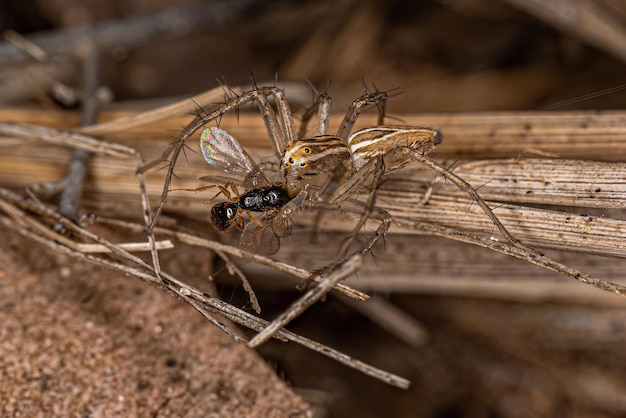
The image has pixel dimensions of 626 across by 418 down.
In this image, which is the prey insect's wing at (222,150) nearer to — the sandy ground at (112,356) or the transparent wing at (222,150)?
the transparent wing at (222,150)

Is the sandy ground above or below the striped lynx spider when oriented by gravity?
below

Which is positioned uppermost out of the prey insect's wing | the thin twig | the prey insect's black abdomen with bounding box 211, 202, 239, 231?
the prey insect's wing

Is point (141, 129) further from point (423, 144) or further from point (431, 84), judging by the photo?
point (431, 84)

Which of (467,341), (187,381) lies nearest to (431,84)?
(467,341)

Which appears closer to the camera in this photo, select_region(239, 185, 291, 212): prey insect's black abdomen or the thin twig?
the thin twig

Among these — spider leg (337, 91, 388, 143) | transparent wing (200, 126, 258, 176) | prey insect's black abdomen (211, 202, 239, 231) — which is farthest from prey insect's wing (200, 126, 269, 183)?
spider leg (337, 91, 388, 143)

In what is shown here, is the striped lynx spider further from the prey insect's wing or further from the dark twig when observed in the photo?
the dark twig

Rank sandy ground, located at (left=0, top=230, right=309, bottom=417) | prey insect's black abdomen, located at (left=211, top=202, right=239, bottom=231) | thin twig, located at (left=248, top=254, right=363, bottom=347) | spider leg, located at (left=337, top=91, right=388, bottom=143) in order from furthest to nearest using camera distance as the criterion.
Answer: spider leg, located at (left=337, top=91, right=388, bottom=143), prey insect's black abdomen, located at (left=211, top=202, right=239, bottom=231), sandy ground, located at (left=0, top=230, right=309, bottom=417), thin twig, located at (left=248, top=254, right=363, bottom=347)
